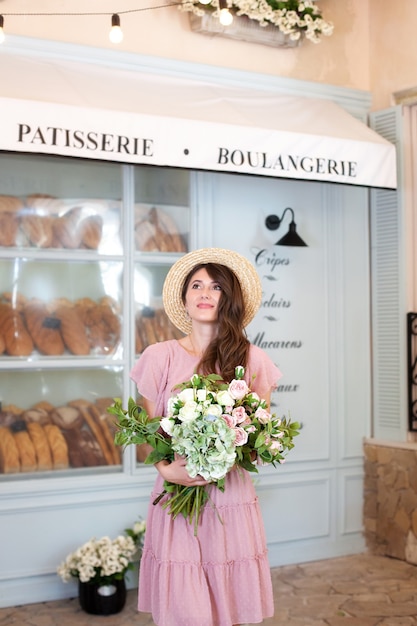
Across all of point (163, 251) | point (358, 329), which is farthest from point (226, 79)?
point (358, 329)

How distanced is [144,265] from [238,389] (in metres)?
2.25

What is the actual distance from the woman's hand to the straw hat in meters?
0.66

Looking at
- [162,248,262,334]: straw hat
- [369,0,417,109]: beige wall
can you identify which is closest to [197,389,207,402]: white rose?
[162,248,262,334]: straw hat

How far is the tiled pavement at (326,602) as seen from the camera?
417cm

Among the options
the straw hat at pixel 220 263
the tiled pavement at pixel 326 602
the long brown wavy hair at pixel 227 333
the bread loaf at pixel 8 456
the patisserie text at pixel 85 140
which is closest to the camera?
the long brown wavy hair at pixel 227 333

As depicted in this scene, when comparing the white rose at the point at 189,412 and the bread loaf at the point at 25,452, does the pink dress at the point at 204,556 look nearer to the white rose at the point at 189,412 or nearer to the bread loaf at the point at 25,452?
the white rose at the point at 189,412

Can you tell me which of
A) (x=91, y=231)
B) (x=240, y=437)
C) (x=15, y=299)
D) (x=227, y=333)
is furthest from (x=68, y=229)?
(x=240, y=437)

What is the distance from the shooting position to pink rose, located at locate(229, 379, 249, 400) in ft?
8.98

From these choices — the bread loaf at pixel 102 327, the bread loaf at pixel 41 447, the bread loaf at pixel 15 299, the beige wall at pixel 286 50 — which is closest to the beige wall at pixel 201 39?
the beige wall at pixel 286 50

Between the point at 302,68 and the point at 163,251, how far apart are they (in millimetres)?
1606

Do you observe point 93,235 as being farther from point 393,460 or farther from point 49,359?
point 393,460

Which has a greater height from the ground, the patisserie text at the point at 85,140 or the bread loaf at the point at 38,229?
the patisserie text at the point at 85,140

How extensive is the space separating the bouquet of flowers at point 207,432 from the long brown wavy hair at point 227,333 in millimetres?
73

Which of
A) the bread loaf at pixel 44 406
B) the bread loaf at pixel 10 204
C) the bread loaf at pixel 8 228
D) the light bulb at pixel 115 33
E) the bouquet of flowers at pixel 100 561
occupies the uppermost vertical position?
the light bulb at pixel 115 33
